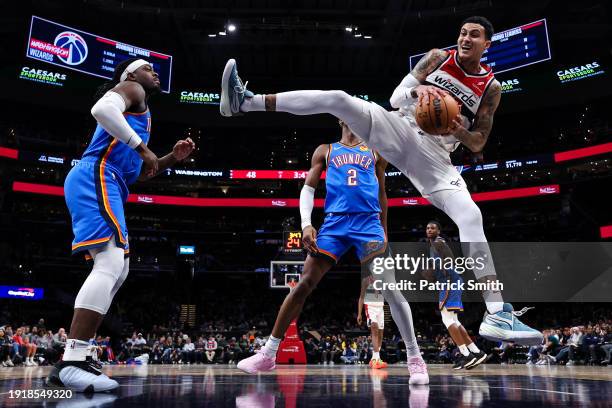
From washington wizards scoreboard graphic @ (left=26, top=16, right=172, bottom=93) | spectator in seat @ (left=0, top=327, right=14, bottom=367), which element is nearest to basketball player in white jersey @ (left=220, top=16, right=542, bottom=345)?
spectator in seat @ (left=0, top=327, right=14, bottom=367)

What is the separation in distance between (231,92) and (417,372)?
2403 mm

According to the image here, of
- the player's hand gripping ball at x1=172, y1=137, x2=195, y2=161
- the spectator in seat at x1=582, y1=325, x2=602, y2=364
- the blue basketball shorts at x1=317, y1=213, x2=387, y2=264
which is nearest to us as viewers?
the player's hand gripping ball at x1=172, y1=137, x2=195, y2=161

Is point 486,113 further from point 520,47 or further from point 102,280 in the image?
point 520,47

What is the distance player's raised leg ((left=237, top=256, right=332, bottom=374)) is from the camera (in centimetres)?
388

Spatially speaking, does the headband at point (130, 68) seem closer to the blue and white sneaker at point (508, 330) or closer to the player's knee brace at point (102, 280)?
the player's knee brace at point (102, 280)

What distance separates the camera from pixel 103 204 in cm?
332

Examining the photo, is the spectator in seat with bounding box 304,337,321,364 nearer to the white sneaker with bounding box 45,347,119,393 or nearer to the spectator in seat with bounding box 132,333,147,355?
the spectator in seat with bounding box 132,333,147,355

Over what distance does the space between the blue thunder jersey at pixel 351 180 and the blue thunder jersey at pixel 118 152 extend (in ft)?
5.49

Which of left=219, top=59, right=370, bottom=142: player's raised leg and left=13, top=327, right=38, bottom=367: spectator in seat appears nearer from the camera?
left=219, top=59, right=370, bottom=142: player's raised leg

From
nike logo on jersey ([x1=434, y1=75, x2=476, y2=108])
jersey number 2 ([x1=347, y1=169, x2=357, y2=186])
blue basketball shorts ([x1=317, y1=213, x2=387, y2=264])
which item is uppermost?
nike logo on jersey ([x1=434, y1=75, x2=476, y2=108])

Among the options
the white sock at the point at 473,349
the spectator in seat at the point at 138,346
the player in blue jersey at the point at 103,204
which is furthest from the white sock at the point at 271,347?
the spectator in seat at the point at 138,346

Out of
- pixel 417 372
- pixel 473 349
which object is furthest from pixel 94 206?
pixel 473 349

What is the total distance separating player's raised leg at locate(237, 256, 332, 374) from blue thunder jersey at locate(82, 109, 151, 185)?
4.75 ft

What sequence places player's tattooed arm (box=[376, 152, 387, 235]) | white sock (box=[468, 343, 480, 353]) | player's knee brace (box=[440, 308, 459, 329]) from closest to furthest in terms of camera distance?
player's tattooed arm (box=[376, 152, 387, 235]) → white sock (box=[468, 343, 480, 353]) → player's knee brace (box=[440, 308, 459, 329])
